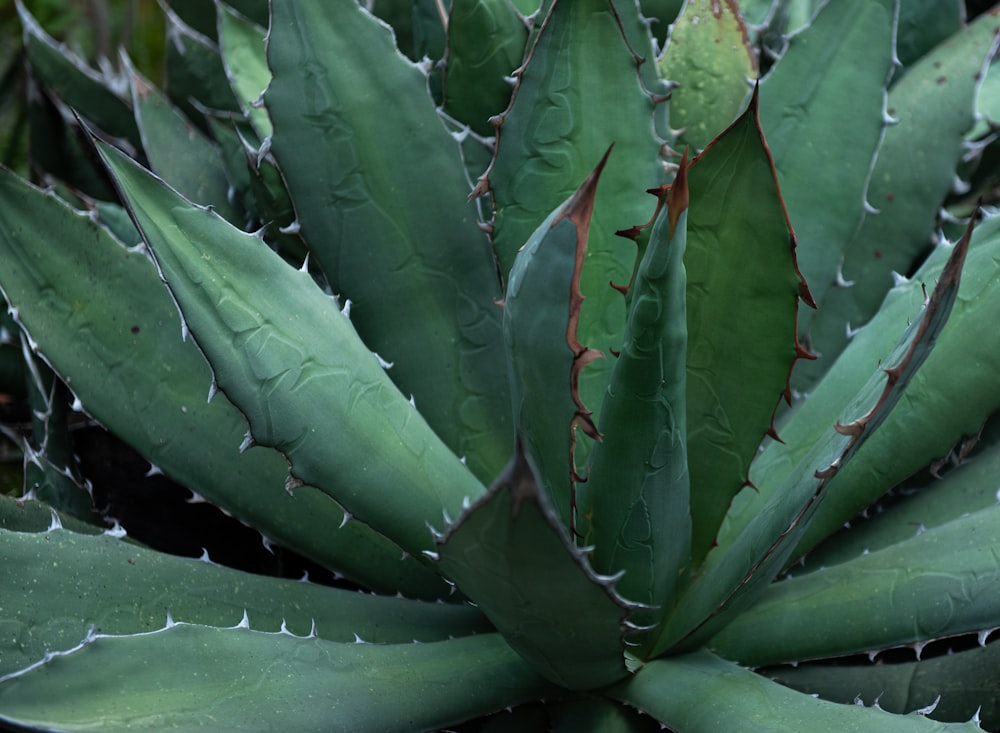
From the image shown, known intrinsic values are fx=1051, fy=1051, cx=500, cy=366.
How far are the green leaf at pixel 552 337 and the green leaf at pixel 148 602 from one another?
0.21 m

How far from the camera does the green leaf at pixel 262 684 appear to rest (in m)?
0.68

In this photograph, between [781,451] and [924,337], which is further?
[781,451]

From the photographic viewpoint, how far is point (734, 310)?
84 centimetres

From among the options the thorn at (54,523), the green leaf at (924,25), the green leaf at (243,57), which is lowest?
the thorn at (54,523)

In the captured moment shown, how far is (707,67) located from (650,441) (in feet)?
1.82

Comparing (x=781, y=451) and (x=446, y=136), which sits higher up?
(x=446, y=136)

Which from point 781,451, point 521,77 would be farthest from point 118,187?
point 781,451

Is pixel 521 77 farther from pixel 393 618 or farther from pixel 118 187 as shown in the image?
pixel 393 618

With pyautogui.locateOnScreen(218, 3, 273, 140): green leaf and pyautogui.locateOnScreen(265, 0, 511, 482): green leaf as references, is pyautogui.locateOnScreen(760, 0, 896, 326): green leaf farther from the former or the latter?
pyautogui.locateOnScreen(218, 3, 273, 140): green leaf

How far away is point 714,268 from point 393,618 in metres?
0.41

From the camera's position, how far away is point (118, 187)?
729 millimetres

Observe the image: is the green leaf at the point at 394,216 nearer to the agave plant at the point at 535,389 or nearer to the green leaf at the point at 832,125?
the agave plant at the point at 535,389

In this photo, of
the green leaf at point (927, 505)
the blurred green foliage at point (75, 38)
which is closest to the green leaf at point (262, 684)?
the green leaf at point (927, 505)

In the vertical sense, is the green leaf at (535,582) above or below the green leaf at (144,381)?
above
